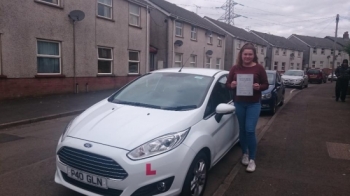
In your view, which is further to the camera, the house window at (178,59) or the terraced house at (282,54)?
the terraced house at (282,54)

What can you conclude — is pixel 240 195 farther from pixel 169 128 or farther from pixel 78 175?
pixel 78 175

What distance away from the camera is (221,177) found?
13.9 ft

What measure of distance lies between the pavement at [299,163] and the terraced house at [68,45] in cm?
944

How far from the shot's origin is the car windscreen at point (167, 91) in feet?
12.8

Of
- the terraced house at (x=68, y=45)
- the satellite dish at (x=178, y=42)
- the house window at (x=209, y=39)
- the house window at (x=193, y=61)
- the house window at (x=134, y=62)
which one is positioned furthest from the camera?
the house window at (x=209, y=39)

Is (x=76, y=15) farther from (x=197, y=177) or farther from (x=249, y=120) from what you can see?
(x=197, y=177)

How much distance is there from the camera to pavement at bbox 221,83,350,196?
12.6 ft

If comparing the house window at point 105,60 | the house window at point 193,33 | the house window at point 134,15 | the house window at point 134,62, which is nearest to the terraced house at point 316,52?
the house window at point 193,33

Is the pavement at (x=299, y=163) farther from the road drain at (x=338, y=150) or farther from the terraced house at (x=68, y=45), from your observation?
the terraced house at (x=68, y=45)

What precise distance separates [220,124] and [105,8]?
43.7 ft

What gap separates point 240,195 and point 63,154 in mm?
2187

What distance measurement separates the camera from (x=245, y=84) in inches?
165

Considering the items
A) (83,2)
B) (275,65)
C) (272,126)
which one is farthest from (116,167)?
(275,65)

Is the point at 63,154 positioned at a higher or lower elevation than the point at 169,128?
lower
